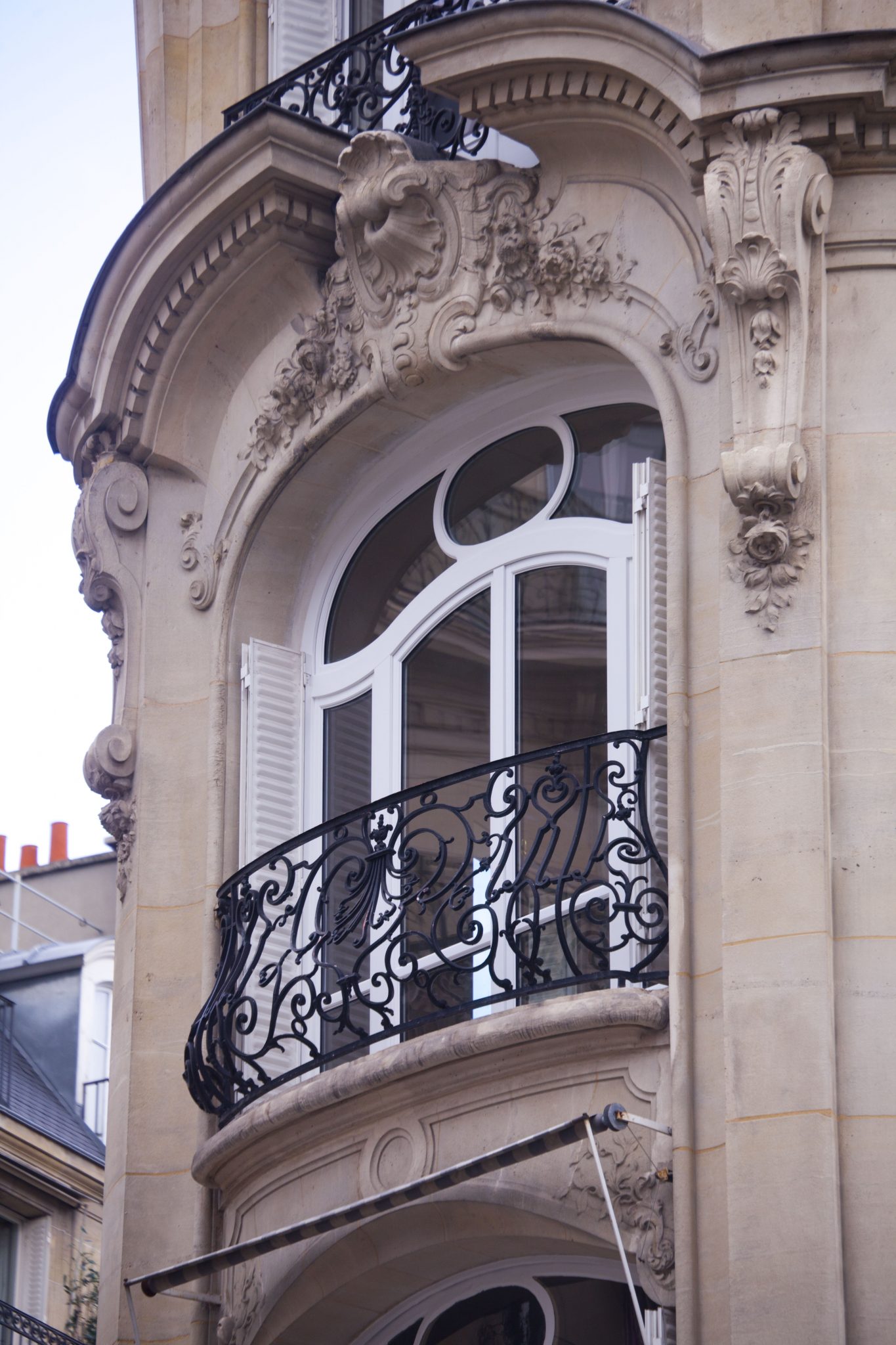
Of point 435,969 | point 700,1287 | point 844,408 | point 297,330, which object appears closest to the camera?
point 700,1287

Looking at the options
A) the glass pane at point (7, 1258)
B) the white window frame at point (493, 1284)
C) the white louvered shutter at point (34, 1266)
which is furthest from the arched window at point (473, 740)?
the glass pane at point (7, 1258)

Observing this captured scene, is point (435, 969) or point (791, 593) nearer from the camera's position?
point (791, 593)

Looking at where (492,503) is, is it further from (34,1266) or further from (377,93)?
(34,1266)

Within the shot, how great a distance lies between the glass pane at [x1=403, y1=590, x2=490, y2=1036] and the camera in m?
10.0

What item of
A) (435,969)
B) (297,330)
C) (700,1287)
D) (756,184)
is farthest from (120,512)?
(700,1287)

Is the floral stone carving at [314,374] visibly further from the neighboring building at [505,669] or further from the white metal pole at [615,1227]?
the white metal pole at [615,1227]

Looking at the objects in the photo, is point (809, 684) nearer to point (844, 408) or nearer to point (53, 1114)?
point (844, 408)

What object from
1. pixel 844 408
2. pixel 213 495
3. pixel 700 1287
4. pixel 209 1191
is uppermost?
pixel 213 495

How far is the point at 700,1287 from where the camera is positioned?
27.0ft

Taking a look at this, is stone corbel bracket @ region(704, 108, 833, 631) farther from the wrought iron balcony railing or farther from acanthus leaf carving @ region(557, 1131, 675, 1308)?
the wrought iron balcony railing

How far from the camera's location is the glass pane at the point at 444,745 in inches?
395

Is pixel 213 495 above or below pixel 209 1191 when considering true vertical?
above

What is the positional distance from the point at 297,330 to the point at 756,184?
8.75 ft

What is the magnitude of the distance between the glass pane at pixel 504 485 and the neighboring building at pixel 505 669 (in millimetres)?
22
